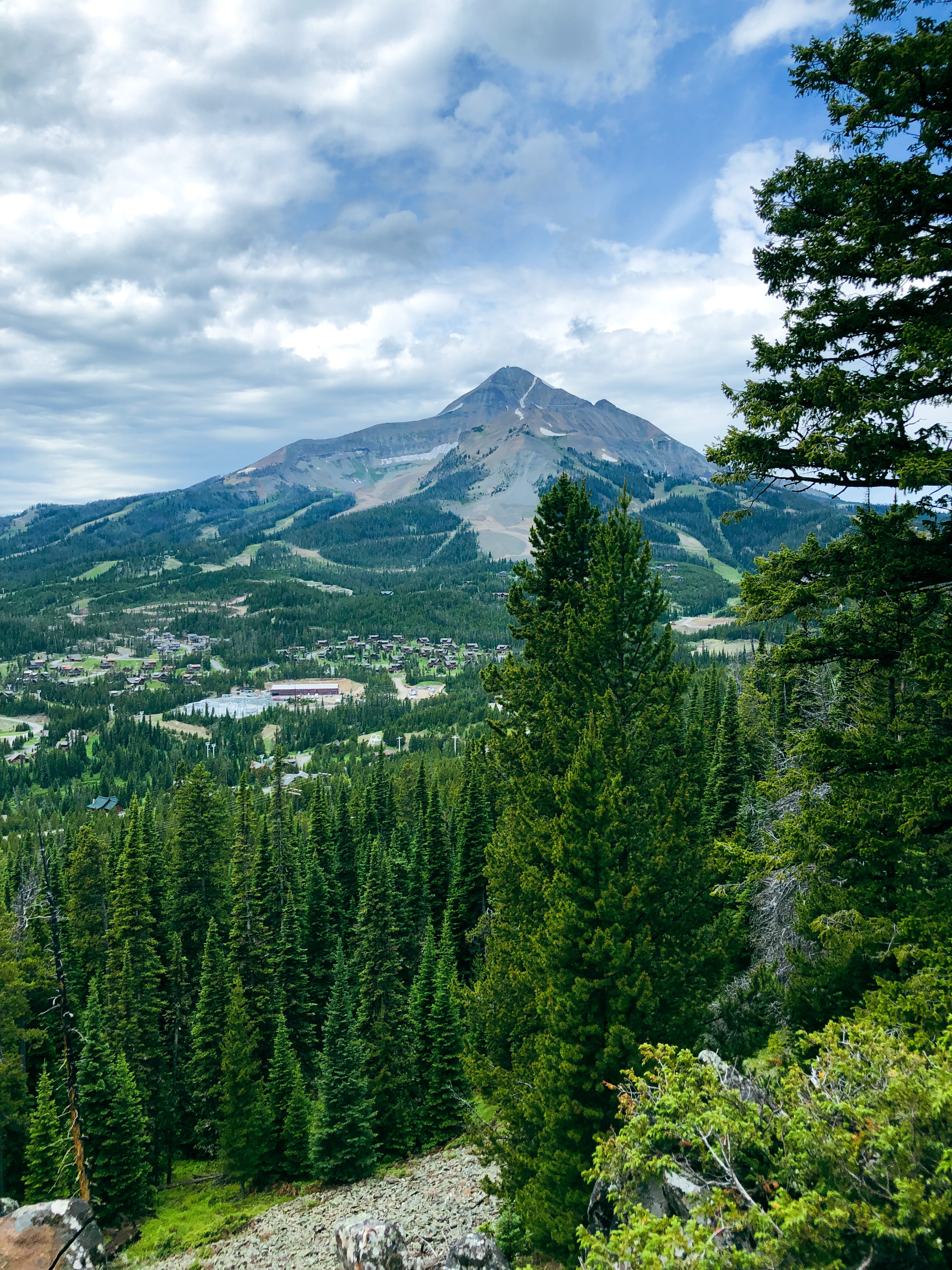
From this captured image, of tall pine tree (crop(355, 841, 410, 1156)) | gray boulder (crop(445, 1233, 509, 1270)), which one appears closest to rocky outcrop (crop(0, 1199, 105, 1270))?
tall pine tree (crop(355, 841, 410, 1156))

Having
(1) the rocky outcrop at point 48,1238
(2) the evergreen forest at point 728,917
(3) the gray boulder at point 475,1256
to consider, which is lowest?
(1) the rocky outcrop at point 48,1238

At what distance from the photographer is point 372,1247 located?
53.4ft

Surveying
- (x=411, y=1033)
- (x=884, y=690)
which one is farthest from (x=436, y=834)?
(x=884, y=690)

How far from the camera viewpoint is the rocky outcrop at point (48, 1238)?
20219 mm

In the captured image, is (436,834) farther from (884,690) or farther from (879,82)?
(879,82)

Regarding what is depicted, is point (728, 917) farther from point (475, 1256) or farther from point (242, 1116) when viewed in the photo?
point (242, 1116)

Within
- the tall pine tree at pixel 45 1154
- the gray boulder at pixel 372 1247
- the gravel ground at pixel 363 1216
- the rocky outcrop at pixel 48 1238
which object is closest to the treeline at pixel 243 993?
the tall pine tree at pixel 45 1154

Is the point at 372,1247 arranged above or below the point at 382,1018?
above

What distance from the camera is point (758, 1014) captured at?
19250 mm

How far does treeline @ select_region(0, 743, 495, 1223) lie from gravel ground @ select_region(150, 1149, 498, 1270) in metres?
2.01

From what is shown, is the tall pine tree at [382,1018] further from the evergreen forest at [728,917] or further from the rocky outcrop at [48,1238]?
the rocky outcrop at [48,1238]

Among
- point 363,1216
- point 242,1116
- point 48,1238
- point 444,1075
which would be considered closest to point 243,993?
point 242,1116

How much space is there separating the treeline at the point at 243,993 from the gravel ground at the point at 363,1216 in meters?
2.01

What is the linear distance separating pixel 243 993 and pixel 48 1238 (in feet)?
55.7
